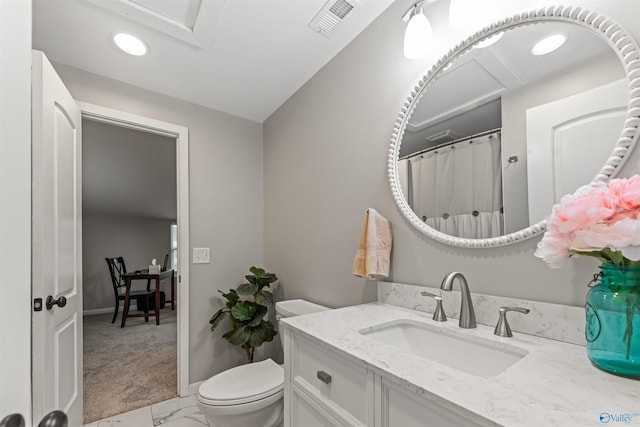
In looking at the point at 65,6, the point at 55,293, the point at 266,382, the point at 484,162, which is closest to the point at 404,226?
the point at 484,162

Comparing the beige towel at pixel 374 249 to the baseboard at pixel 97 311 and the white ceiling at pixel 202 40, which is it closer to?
the white ceiling at pixel 202 40

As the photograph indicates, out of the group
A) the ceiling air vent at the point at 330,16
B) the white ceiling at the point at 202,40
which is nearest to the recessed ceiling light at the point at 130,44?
the white ceiling at the point at 202,40

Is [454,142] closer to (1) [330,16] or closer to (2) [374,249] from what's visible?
(2) [374,249]

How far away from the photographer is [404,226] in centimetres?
134

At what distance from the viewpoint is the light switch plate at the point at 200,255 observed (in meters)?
2.23

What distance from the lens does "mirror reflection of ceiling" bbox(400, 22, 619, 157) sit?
89cm

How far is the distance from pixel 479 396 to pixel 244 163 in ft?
7.75

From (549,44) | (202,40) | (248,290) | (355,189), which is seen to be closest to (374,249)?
(355,189)

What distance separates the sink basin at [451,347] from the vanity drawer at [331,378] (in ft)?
0.55

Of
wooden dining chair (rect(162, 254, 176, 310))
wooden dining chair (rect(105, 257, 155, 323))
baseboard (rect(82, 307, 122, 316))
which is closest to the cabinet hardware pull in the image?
wooden dining chair (rect(105, 257, 155, 323))

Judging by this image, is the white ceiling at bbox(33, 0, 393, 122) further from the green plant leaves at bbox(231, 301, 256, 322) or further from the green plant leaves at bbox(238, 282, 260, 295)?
the green plant leaves at bbox(231, 301, 256, 322)

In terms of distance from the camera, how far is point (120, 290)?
184 inches

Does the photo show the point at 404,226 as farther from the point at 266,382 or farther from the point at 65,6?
the point at 65,6

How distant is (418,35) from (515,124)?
551mm
